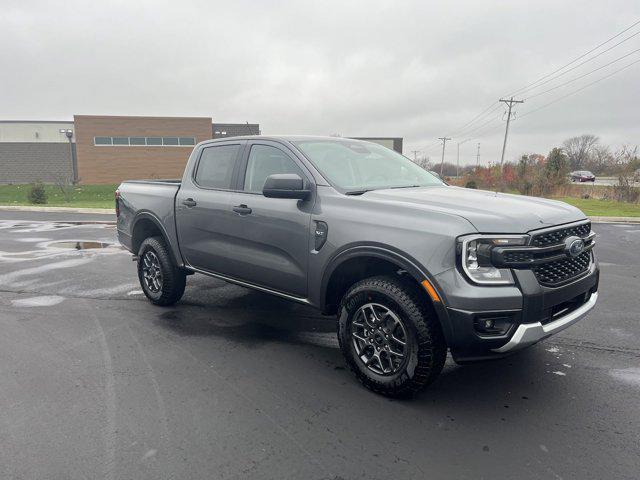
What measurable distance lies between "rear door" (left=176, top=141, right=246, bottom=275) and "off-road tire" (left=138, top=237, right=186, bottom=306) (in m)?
0.34

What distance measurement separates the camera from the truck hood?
9.80 ft

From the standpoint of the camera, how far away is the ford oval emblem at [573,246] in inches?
125

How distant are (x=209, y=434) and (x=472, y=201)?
2.45 meters

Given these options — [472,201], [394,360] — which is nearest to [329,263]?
[394,360]

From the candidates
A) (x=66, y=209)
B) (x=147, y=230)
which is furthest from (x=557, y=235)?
(x=66, y=209)

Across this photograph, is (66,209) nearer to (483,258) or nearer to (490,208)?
(490,208)

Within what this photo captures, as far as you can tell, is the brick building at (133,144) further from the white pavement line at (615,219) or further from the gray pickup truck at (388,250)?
the gray pickup truck at (388,250)

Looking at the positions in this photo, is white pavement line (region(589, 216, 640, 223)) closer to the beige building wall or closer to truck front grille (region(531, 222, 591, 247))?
truck front grille (region(531, 222, 591, 247))

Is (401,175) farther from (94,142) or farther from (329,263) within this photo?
(94,142)

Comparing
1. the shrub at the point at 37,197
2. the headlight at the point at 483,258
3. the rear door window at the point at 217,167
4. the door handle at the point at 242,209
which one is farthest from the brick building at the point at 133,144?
the headlight at the point at 483,258

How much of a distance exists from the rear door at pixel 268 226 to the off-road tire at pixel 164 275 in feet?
3.92

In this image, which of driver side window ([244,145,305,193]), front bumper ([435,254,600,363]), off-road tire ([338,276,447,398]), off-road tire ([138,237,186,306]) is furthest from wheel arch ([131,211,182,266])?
front bumper ([435,254,600,363])

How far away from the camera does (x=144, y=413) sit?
3.17 metres

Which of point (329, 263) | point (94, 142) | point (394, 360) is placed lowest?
point (394, 360)
